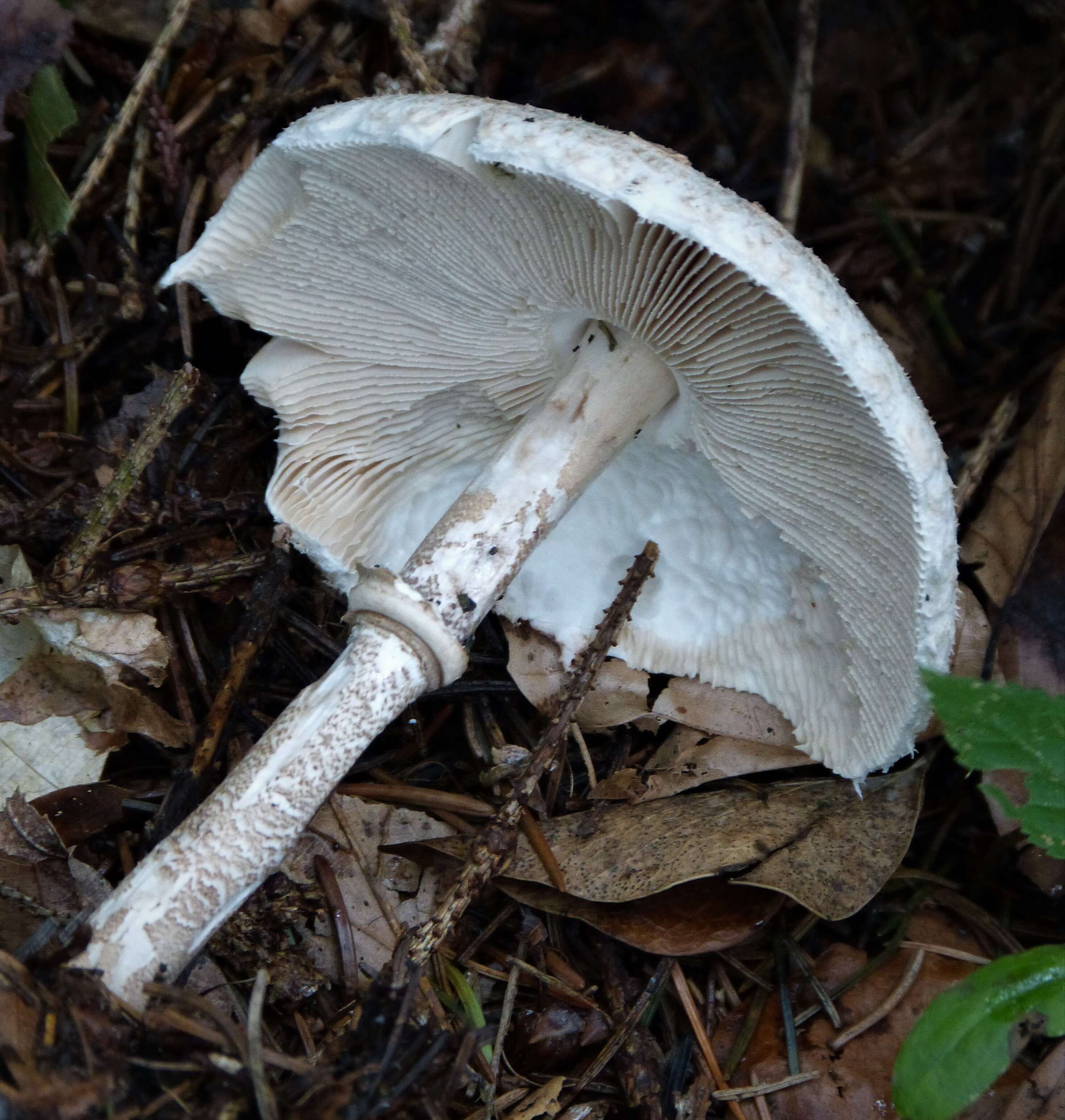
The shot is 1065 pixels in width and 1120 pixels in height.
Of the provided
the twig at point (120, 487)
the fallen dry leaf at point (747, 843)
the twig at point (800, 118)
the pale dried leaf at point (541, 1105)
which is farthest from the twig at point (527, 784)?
the twig at point (800, 118)

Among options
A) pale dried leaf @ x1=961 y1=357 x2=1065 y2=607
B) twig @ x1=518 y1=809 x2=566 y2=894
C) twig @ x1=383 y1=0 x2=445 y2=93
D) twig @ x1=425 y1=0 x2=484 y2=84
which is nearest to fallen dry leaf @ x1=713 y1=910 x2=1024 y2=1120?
twig @ x1=518 y1=809 x2=566 y2=894

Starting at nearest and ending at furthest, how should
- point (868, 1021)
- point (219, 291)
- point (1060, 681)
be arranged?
point (868, 1021) → point (219, 291) → point (1060, 681)

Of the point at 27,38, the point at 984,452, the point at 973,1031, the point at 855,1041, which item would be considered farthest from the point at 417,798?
the point at 27,38

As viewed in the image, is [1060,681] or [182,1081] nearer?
[182,1081]

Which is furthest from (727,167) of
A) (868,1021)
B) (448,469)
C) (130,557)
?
(868,1021)

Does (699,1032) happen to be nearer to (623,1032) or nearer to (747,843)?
(623,1032)

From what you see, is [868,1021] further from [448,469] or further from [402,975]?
[448,469]

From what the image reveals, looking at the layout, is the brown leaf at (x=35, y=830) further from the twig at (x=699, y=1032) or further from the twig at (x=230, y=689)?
the twig at (x=699, y=1032)
